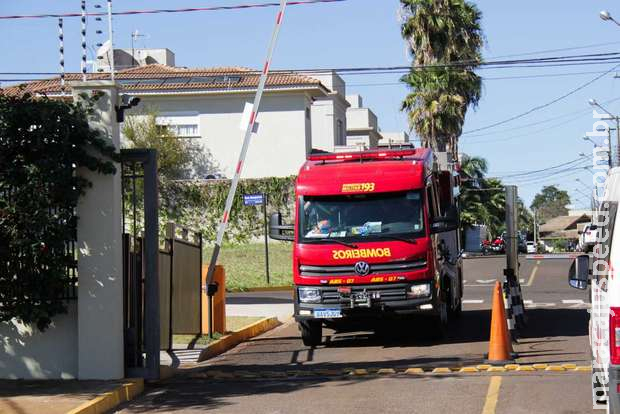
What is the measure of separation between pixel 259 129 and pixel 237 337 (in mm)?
32710

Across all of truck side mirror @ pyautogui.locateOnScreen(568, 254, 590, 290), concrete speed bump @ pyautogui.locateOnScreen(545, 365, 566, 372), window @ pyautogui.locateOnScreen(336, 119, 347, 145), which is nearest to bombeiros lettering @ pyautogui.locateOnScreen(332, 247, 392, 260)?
concrete speed bump @ pyautogui.locateOnScreen(545, 365, 566, 372)

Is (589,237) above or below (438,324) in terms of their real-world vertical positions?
above

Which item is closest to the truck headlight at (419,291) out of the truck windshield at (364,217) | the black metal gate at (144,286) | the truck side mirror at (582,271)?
the truck windshield at (364,217)

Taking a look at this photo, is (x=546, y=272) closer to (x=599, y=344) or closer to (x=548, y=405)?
(x=548, y=405)

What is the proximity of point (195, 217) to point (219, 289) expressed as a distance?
3142 centimetres

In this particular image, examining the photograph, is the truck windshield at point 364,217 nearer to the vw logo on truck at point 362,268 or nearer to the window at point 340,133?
the vw logo on truck at point 362,268

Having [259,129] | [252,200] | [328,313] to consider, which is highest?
[259,129]

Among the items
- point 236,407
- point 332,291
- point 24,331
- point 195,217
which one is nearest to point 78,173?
point 24,331

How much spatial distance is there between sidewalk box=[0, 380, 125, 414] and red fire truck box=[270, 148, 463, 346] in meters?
4.46

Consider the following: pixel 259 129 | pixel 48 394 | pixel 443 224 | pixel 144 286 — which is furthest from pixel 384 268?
pixel 259 129

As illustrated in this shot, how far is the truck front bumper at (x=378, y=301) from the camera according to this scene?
601 inches

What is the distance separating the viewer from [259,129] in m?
49.6

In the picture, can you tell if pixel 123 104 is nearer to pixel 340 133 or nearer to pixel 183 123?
pixel 183 123

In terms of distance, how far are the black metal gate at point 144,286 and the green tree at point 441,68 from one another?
3395 centimetres
